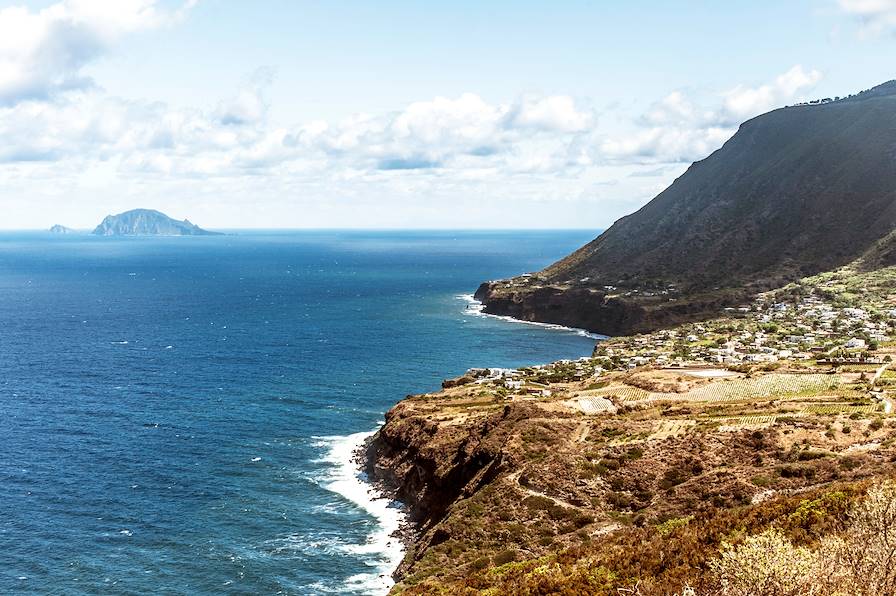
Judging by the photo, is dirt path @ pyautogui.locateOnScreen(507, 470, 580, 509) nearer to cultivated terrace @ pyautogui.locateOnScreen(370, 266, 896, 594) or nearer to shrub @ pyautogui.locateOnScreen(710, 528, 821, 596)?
cultivated terrace @ pyautogui.locateOnScreen(370, 266, 896, 594)

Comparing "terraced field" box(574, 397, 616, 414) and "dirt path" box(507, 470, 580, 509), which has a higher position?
"terraced field" box(574, 397, 616, 414)

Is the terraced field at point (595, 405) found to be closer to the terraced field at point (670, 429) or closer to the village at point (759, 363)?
the village at point (759, 363)

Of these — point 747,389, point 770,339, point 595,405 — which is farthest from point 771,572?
point 770,339

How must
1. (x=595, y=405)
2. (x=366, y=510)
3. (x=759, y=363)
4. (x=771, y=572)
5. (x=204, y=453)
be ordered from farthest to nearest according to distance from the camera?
(x=759, y=363)
(x=204, y=453)
(x=595, y=405)
(x=366, y=510)
(x=771, y=572)

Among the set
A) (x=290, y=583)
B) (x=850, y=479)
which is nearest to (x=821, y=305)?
(x=850, y=479)

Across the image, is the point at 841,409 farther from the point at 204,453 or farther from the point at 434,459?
the point at 204,453

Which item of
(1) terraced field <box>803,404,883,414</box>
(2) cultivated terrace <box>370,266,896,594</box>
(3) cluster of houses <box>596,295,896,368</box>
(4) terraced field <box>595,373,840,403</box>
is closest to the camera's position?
(2) cultivated terrace <box>370,266,896,594</box>

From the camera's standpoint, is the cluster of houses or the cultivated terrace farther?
the cluster of houses

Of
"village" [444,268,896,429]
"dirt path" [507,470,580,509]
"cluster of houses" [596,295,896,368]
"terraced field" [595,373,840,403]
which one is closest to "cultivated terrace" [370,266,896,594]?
"dirt path" [507,470,580,509]

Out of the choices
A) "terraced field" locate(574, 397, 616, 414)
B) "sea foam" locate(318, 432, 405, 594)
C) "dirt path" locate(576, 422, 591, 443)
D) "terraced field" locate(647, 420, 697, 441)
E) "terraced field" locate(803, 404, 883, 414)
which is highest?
"terraced field" locate(803, 404, 883, 414)

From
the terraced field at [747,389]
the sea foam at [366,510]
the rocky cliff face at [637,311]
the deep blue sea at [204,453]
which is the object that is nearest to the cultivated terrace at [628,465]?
the terraced field at [747,389]

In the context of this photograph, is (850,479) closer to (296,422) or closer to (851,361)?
(851,361)
